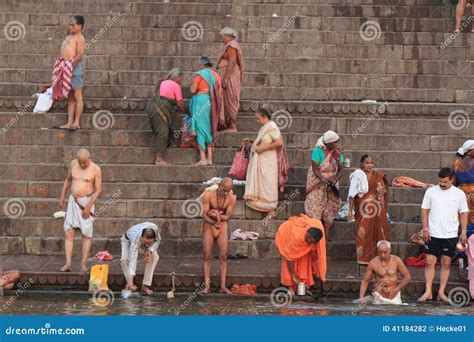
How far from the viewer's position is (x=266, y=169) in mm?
15867

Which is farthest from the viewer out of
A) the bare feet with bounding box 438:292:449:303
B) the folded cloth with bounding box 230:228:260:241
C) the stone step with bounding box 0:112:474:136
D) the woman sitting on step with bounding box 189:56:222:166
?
the stone step with bounding box 0:112:474:136

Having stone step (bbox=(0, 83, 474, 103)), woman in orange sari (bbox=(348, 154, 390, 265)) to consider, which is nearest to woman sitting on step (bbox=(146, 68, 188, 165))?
stone step (bbox=(0, 83, 474, 103))

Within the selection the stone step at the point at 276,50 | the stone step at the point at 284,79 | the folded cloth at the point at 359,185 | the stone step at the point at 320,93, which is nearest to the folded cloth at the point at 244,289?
the folded cloth at the point at 359,185

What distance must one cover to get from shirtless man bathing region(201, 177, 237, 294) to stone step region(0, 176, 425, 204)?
157 centimetres

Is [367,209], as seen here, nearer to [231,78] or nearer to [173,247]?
[173,247]

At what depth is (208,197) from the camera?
14602mm

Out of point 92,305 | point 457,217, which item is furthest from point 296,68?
point 92,305

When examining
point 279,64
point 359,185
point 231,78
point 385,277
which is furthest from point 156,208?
point 279,64

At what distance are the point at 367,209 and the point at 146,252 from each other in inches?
101

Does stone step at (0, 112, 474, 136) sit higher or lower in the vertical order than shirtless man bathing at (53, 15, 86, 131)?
lower

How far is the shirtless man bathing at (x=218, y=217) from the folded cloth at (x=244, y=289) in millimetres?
86

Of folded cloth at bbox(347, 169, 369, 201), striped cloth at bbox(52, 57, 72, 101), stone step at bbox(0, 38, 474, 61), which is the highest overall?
stone step at bbox(0, 38, 474, 61)

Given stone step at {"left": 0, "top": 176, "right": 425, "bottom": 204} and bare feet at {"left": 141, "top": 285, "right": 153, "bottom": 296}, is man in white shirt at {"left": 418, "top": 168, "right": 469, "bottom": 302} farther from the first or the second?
bare feet at {"left": 141, "top": 285, "right": 153, "bottom": 296}

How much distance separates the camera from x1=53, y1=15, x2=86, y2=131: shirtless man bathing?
1709 centimetres
